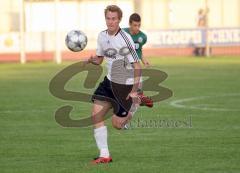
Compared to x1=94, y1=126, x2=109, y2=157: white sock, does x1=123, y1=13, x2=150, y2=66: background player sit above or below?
above

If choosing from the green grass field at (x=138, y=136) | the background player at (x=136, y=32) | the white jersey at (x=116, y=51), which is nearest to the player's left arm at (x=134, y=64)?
the white jersey at (x=116, y=51)

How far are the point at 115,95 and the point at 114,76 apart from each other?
37cm

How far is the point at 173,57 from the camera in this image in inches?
1732

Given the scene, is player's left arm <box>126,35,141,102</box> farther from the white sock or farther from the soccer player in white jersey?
the white sock

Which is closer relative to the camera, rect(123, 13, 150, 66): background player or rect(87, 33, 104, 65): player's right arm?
rect(87, 33, 104, 65): player's right arm

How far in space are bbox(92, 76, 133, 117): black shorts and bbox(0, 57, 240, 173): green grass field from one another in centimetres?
67

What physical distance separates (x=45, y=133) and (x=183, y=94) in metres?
8.44

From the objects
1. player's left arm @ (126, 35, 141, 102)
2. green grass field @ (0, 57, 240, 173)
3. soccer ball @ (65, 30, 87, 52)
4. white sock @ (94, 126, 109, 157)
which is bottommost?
green grass field @ (0, 57, 240, 173)

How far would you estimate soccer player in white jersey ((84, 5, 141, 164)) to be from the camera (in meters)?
12.7

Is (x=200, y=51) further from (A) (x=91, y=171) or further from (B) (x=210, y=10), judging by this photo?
(A) (x=91, y=171)

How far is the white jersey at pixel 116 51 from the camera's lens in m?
12.9

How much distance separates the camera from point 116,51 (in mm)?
12969

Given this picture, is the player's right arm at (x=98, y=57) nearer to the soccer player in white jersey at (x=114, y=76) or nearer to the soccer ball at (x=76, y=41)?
the soccer player in white jersey at (x=114, y=76)

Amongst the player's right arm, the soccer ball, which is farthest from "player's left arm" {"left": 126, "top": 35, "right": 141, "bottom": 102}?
the soccer ball
